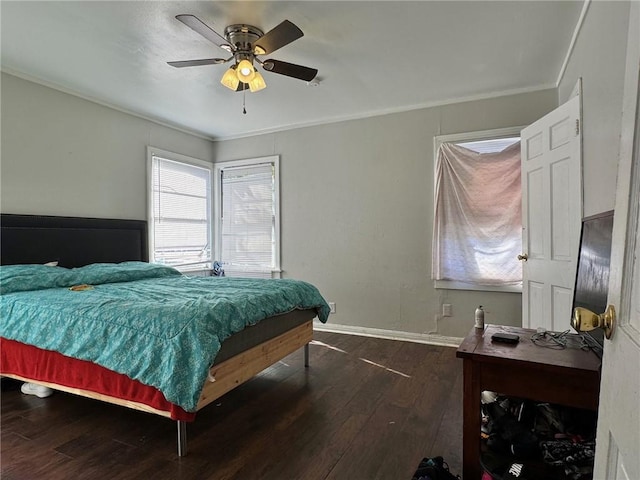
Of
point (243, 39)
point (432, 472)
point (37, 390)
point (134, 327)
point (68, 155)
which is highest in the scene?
point (243, 39)

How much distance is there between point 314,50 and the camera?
2805mm

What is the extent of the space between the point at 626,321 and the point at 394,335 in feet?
11.9

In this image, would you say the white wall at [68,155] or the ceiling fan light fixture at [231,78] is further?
the white wall at [68,155]

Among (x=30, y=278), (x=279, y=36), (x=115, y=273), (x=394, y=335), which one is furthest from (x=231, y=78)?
(x=394, y=335)

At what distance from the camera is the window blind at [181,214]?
14.8 ft

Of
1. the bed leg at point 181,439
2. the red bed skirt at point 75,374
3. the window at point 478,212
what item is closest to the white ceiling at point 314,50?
the window at point 478,212

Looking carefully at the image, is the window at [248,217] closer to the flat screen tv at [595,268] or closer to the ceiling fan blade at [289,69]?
the ceiling fan blade at [289,69]

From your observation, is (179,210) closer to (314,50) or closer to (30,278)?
(30,278)

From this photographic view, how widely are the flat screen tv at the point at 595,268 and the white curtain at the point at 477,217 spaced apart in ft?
6.34

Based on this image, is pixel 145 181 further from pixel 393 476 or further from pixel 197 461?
pixel 393 476

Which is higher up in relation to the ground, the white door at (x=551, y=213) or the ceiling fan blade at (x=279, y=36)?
the ceiling fan blade at (x=279, y=36)

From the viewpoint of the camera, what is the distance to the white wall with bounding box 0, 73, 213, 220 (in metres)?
3.13

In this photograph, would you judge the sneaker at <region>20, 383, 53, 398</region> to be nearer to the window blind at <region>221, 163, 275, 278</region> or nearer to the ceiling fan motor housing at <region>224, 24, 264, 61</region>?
the window blind at <region>221, 163, 275, 278</region>

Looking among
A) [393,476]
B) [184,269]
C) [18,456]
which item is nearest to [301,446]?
[393,476]
